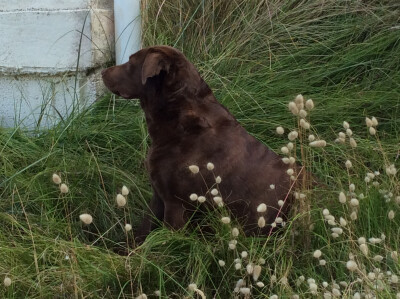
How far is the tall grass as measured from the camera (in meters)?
2.06

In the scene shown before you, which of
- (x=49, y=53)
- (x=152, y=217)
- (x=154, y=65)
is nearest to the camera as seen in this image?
(x=154, y=65)

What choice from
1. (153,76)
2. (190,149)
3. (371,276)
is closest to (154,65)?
(153,76)

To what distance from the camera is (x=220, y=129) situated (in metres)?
2.64

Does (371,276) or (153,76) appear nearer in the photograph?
(371,276)

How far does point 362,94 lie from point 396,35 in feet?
1.75

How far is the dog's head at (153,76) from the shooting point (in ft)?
8.68

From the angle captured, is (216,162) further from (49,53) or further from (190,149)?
(49,53)

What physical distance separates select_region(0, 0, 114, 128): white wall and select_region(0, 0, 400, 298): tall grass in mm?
333

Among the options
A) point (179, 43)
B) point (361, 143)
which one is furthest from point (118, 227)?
point (179, 43)

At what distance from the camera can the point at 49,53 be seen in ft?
13.7

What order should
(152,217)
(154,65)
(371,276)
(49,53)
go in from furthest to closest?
(49,53)
(152,217)
(154,65)
(371,276)

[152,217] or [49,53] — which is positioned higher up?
[49,53]

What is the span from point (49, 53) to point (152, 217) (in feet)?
6.29

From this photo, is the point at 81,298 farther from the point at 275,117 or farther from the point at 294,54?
the point at 294,54
